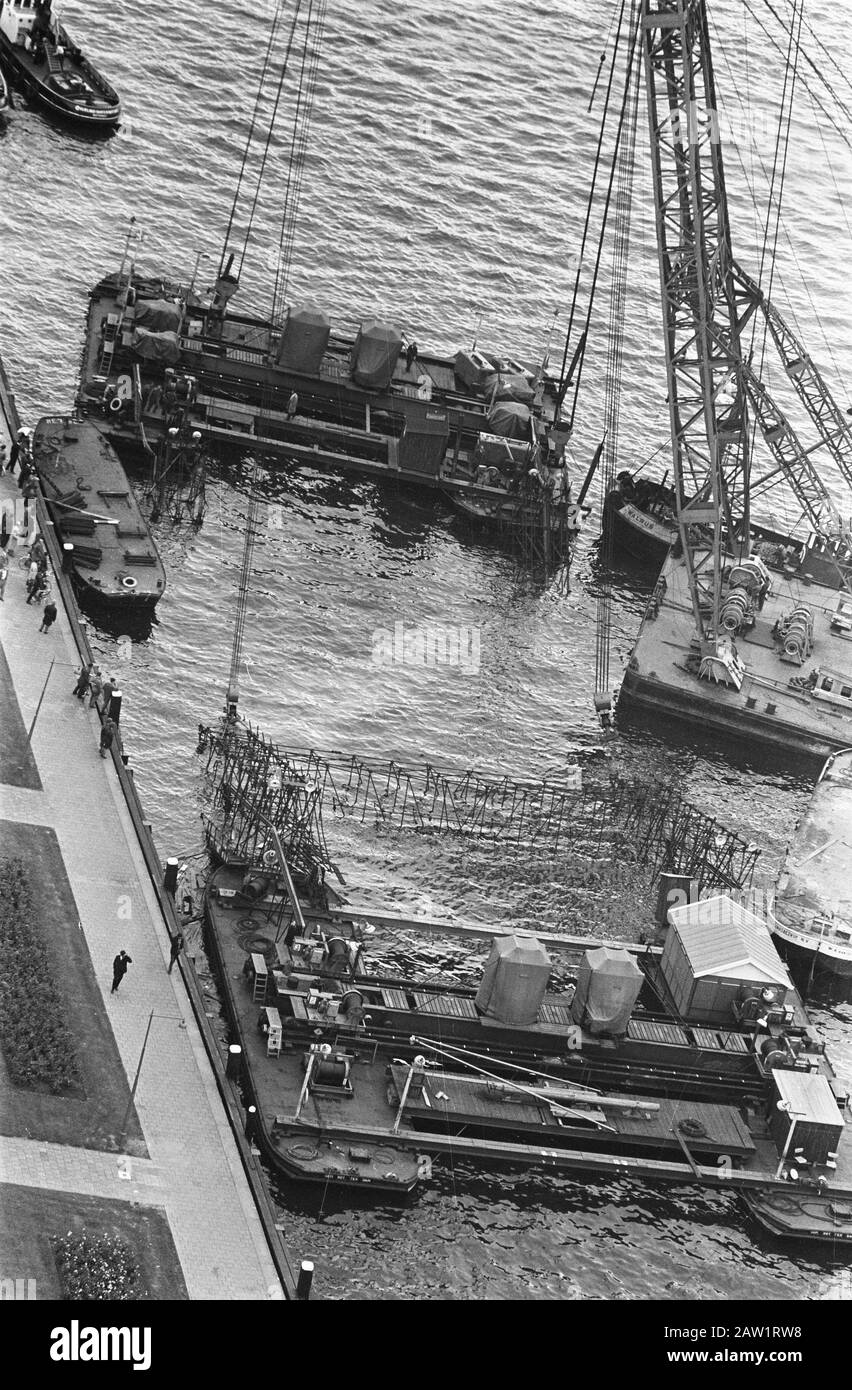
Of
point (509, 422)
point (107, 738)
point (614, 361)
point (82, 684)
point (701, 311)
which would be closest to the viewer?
point (107, 738)

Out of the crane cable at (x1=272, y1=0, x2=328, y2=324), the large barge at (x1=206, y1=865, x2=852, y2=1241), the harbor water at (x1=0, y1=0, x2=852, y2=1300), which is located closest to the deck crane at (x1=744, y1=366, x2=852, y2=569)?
the harbor water at (x1=0, y1=0, x2=852, y2=1300)

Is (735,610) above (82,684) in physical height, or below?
above

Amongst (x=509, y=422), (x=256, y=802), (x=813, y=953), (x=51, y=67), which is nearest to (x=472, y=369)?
(x=509, y=422)

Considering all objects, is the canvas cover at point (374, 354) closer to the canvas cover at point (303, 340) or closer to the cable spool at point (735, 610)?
the canvas cover at point (303, 340)

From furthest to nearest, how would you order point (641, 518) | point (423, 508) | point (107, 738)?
point (423, 508) < point (641, 518) < point (107, 738)

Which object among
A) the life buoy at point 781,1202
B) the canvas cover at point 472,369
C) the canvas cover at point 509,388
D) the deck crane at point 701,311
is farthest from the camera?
the canvas cover at point 472,369

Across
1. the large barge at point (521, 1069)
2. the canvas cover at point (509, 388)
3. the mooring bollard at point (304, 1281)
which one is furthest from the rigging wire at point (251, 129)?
the mooring bollard at point (304, 1281)

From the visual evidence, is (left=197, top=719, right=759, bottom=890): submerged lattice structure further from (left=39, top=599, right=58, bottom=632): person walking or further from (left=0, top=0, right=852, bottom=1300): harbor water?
(left=39, top=599, right=58, bottom=632): person walking

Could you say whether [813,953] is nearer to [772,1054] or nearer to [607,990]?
[772,1054]
